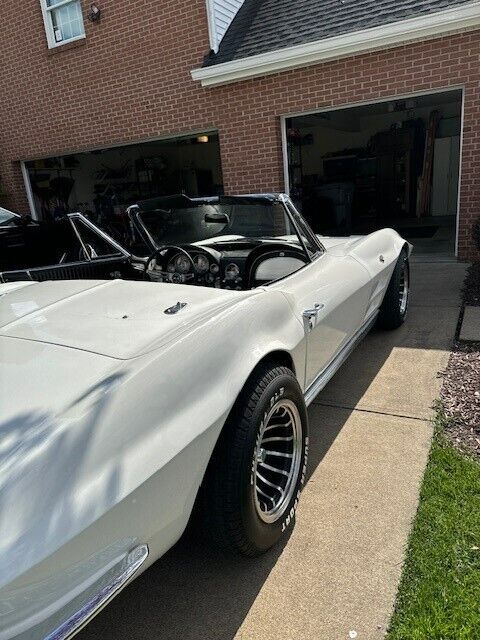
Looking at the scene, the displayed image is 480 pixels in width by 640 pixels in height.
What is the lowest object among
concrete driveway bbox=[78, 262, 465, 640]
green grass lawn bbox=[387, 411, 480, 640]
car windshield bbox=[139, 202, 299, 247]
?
concrete driveway bbox=[78, 262, 465, 640]

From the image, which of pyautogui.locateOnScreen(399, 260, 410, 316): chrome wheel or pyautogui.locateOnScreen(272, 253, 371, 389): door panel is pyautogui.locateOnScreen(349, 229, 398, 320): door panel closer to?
pyautogui.locateOnScreen(272, 253, 371, 389): door panel

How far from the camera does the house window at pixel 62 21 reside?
8.57 metres

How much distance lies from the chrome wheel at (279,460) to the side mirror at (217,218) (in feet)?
5.95

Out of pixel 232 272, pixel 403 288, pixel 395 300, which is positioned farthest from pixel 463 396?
pixel 232 272

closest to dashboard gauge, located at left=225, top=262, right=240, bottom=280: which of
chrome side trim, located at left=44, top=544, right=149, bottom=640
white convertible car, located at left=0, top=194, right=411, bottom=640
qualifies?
white convertible car, located at left=0, top=194, right=411, bottom=640

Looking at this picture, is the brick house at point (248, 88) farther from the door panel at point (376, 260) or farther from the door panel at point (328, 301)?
the door panel at point (328, 301)

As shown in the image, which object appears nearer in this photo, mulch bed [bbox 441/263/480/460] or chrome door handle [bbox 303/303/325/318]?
chrome door handle [bbox 303/303/325/318]

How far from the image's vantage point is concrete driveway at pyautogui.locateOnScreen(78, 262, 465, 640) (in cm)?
175

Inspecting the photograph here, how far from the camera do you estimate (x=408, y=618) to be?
1713 mm

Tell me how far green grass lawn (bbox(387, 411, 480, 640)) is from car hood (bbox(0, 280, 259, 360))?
1266 millimetres

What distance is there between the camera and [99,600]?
1.22 meters

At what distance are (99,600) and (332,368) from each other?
1.89 m

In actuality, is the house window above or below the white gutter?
above

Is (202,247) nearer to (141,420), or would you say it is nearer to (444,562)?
(141,420)
